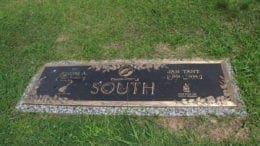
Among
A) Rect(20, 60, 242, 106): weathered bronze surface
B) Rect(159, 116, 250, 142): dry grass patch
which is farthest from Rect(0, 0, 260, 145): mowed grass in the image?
Rect(20, 60, 242, 106): weathered bronze surface

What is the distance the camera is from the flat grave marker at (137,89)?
12.7 feet

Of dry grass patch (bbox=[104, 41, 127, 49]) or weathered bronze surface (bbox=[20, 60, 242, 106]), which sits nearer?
weathered bronze surface (bbox=[20, 60, 242, 106])

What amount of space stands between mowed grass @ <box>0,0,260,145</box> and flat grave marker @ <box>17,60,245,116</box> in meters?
0.11

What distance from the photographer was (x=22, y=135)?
3930 millimetres

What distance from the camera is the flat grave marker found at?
3857 mm

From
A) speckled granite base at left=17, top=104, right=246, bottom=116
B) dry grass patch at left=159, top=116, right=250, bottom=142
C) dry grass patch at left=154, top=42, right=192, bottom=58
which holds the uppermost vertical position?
dry grass patch at left=154, top=42, right=192, bottom=58

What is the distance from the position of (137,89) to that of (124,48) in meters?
0.93

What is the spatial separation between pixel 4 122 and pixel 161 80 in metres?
1.85

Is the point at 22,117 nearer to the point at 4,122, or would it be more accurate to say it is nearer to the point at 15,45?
the point at 4,122

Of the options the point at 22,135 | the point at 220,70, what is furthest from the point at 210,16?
the point at 22,135

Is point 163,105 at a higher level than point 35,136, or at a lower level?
higher

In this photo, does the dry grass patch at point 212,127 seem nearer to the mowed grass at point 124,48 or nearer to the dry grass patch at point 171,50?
the mowed grass at point 124,48

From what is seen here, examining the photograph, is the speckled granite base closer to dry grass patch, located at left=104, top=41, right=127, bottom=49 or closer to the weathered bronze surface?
the weathered bronze surface

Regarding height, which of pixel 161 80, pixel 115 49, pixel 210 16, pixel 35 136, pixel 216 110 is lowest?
pixel 35 136
